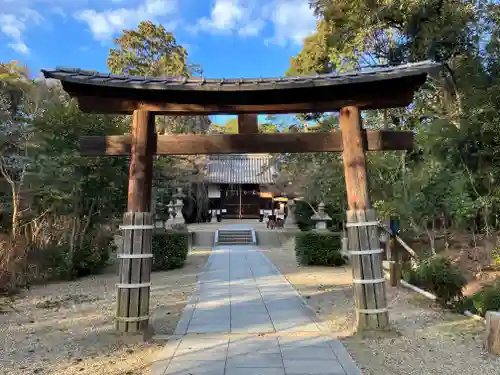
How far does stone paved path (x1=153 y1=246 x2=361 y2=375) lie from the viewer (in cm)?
409

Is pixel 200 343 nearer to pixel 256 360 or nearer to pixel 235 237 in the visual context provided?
pixel 256 360

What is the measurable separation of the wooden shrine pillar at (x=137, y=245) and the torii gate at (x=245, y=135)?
0.01 meters

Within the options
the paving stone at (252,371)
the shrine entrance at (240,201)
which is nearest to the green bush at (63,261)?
the paving stone at (252,371)

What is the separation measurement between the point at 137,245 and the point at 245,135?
82.2 inches

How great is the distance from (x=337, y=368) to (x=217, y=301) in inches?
145

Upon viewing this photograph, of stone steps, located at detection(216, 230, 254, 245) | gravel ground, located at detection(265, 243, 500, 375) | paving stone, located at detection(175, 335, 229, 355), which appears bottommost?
gravel ground, located at detection(265, 243, 500, 375)

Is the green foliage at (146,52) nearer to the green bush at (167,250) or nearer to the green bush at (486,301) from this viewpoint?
the green bush at (167,250)

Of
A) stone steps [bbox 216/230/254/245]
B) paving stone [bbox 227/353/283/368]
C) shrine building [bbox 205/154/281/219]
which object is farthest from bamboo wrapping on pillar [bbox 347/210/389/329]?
shrine building [bbox 205/154/281/219]

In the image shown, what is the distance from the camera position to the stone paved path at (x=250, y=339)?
161 inches

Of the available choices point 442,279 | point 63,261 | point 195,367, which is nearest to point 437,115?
point 442,279

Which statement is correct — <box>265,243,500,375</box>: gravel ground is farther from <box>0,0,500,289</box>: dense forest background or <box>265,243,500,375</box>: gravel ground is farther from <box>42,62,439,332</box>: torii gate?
<box>0,0,500,289</box>: dense forest background

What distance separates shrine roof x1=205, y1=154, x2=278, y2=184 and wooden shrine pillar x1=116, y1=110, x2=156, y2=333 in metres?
25.3

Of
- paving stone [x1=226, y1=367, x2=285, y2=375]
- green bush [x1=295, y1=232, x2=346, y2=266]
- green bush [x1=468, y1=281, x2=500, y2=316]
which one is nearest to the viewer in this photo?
paving stone [x1=226, y1=367, x2=285, y2=375]

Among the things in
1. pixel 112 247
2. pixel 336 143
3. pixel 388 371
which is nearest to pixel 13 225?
pixel 112 247
